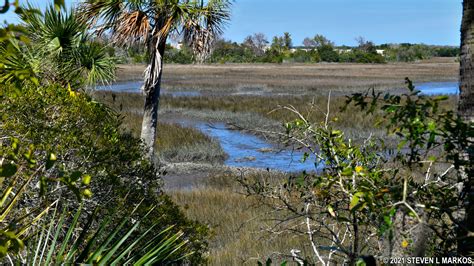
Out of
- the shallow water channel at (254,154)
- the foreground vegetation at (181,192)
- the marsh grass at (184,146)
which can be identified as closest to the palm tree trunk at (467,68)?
the foreground vegetation at (181,192)

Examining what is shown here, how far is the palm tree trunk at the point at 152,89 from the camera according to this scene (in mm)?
11117

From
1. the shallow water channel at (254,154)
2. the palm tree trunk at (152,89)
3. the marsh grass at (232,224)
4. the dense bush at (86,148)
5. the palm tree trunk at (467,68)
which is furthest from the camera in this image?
the shallow water channel at (254,154)

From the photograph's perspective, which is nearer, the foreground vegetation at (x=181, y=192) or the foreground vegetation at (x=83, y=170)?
the foreground vegetation at (x=181, y=192)

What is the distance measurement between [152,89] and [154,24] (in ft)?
3.93

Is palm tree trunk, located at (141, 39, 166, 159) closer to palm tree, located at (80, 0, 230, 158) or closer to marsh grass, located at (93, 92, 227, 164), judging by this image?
palm tree, located at (80, 0, 230, 158)

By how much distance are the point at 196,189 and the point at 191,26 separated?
5.62m

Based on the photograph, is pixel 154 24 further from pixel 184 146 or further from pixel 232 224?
pixel 184 146

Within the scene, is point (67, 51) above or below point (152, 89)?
above

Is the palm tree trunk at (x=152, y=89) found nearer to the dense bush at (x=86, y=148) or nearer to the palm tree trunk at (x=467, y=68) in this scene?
the dense bush at (x=86, y=148)

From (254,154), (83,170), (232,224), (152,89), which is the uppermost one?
(152,89)

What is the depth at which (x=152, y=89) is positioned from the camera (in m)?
11.3

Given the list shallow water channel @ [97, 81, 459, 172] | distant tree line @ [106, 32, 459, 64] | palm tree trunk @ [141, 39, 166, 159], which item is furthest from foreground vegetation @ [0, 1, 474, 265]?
distant tree line @ [106, 32, 459, 64]

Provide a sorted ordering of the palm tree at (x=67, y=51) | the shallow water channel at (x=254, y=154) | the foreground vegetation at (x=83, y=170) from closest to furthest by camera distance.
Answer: the foreground vegetation at (x=83, y=170) < the palm tree at (x=67, y=51) < the shallow water channel at (x=254, y=154)

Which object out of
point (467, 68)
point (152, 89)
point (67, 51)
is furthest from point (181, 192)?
point (467, 68)
